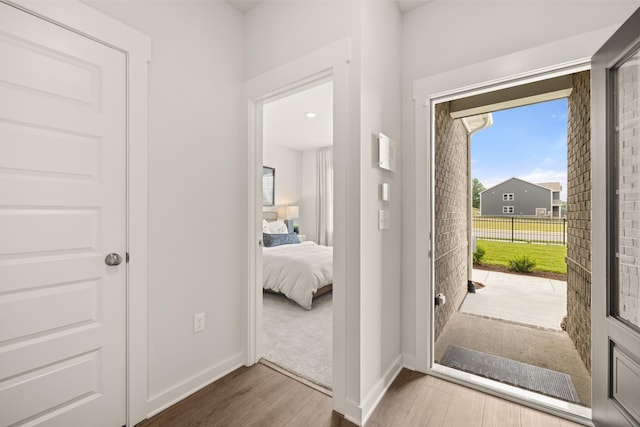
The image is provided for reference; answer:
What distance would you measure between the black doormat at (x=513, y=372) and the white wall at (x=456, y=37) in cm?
63

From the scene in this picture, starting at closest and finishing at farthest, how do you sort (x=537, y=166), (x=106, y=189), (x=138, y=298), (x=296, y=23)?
(x=106, y=189)
(x=138, y=298)
(x=296, y=23)
(x=537, y=166)

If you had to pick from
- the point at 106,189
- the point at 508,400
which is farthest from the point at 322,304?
the point at 106,189

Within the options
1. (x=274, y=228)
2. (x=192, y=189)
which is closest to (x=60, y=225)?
(x=192, y=189)

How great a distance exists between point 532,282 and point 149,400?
18.7 ft

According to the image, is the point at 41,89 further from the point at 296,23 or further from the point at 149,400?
the point at 149,400

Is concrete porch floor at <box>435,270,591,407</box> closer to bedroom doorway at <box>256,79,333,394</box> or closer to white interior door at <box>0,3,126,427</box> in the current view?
bedroom doorway at <box>256,79,333,394</box>

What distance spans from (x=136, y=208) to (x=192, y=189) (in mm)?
368

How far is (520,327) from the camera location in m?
3.23

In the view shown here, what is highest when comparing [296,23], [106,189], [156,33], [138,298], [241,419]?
[296,23]

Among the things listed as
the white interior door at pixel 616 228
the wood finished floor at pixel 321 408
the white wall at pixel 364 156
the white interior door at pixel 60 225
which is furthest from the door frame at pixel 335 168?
the white interior door at pixel 616 228

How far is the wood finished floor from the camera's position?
64.7 inches

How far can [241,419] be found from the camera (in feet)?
5.46

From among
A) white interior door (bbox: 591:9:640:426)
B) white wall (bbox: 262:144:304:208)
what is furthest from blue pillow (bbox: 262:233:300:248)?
white interior door (bbox: 591:9:640:426)

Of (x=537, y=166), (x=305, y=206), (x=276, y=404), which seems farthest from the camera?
(x=305, y=206)
